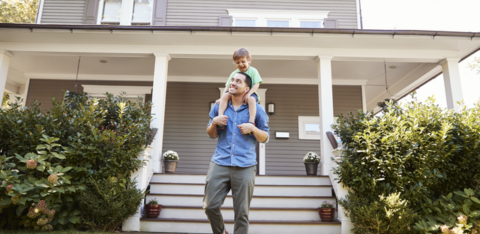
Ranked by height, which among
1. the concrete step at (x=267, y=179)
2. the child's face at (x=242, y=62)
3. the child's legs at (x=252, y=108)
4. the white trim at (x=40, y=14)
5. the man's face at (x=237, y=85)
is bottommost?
the concrete step at (x=267, y=179)

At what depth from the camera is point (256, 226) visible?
4113mm

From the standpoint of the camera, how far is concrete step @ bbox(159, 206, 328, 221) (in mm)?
4344

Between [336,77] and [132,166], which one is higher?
[336,77]

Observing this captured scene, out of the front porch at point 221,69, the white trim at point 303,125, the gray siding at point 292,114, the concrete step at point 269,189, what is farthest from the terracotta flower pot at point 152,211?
the white trim at point 303,125

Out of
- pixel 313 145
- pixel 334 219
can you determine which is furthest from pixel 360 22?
pixel 334 219

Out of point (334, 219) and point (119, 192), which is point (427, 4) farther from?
point (119, 192)

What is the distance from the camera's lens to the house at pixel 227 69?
4887 mm

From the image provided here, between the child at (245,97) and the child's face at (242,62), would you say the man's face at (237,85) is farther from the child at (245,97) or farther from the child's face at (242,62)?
the child's face at (242,62)

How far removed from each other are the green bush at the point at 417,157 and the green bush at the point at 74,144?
279 cm

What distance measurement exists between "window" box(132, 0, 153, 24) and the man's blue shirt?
6.59 m

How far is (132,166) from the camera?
4.23 meters

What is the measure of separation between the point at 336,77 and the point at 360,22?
5.05 feet

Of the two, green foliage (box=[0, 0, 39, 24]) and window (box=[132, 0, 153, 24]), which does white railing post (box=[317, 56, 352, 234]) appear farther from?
green foliage (box=[0, 0, 39, 24])

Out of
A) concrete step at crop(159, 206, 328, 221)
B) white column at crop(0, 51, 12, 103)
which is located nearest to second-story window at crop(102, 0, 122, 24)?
white column at crop(0, 51, 12, 103)
